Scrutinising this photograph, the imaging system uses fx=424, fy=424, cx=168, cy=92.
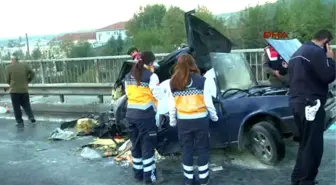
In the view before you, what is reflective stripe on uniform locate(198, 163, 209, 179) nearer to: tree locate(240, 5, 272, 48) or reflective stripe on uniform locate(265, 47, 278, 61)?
reflective stripe on uniform locate(265, 47, 278, 61)

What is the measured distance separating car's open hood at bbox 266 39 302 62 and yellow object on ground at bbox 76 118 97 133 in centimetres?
411

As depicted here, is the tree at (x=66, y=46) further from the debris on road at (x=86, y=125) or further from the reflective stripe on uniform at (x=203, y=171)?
the reflective stripe on uniform at (x=203, y=171)

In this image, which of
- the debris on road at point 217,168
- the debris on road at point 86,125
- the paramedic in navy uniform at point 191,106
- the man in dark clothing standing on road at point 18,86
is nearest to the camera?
the paramedic in navy uniform at point 191,106

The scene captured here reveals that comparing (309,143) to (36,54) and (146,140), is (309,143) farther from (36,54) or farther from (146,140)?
(36,54)

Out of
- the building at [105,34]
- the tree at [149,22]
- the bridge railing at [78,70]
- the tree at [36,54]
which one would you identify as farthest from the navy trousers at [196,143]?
the tree at [149,22]

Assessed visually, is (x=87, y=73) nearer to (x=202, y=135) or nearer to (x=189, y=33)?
(x=189, y=33)

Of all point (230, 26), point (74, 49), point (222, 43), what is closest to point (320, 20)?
point (230, 26)

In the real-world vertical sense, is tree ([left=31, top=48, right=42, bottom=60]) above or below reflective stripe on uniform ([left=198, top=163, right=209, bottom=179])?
above

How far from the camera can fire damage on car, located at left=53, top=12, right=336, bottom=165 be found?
5395 millimetres

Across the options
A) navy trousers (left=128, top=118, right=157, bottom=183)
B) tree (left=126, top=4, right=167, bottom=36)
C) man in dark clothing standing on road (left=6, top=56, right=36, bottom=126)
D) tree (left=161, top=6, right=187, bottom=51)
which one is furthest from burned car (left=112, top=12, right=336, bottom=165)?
tree (left=126, top=4, right=167, bottom=36)

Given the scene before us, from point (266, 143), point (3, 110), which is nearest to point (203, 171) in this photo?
point (266, 143)

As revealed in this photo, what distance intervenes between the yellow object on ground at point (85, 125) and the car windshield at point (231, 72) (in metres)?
3.36

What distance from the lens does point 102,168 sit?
6148 millimetres

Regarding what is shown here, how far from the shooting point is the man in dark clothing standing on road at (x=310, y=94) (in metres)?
4.34
